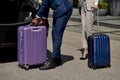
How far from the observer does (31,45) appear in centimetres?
661

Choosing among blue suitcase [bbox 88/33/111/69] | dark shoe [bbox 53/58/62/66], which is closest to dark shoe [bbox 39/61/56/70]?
dark shoe [bbox 53/58/62/66]

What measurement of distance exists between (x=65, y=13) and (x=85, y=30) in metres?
0.96

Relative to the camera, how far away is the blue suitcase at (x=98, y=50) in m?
6.70

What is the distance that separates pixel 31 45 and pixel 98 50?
3.89ft

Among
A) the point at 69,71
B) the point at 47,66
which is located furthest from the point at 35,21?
the point at 69,71

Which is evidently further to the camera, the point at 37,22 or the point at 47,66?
the point at 47,66

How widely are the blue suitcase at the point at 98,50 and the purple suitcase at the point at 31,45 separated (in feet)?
2.78

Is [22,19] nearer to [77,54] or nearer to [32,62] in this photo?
[32,62]

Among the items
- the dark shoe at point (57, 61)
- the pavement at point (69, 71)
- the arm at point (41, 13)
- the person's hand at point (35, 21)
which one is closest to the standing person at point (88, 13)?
the pavement at point (69, 71)

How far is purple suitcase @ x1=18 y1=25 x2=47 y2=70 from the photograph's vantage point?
6548 millimetres

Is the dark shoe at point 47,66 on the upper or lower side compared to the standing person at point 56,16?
lower

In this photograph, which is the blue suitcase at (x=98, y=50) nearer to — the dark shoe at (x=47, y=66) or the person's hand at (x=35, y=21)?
the dark shoe at (x=47, y=66)

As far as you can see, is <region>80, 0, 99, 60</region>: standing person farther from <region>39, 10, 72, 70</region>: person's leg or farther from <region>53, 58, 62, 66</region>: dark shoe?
<region>53, 58, 62, 66</region>: dark shoe

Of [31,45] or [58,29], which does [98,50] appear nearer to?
[58,29]
